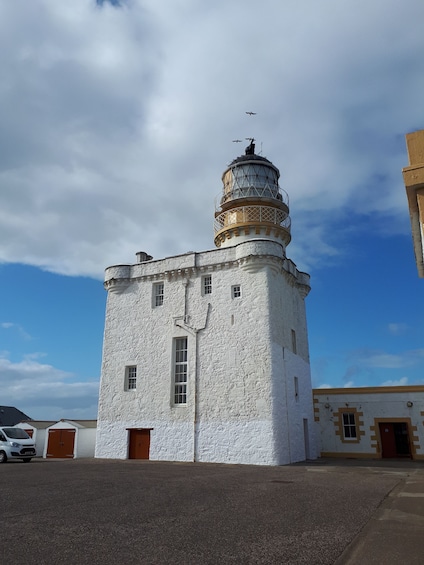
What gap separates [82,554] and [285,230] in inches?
824

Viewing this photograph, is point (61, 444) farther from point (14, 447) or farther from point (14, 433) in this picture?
point (14, 447)

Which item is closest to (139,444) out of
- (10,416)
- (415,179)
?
(415,179)

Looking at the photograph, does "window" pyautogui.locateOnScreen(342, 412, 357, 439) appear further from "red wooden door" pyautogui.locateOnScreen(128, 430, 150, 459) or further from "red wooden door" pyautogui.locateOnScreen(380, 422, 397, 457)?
"red wooden door" pyautogui.locateOnScreen(128, 430, 150, 459)

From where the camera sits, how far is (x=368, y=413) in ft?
74.9

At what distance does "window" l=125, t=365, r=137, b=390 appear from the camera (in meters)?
22.0

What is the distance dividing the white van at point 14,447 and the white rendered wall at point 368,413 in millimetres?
14994

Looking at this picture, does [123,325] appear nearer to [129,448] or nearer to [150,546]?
[129,448]

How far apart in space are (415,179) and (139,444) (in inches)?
733

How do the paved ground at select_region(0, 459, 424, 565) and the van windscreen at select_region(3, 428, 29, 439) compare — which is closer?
the paved ground at select_region(0, 459, 424, 565)

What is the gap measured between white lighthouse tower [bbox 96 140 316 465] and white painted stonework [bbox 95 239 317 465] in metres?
0.05

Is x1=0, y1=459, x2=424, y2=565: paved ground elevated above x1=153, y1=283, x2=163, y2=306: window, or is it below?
below

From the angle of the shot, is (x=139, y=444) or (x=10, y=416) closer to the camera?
(x=139, y=444)

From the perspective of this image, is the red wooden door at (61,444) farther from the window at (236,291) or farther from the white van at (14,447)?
the window at (236,291)

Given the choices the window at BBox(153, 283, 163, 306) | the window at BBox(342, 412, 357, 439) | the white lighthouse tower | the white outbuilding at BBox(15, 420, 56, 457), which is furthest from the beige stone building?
the white outbuilding at BBox(15, 420, 56, 457)
